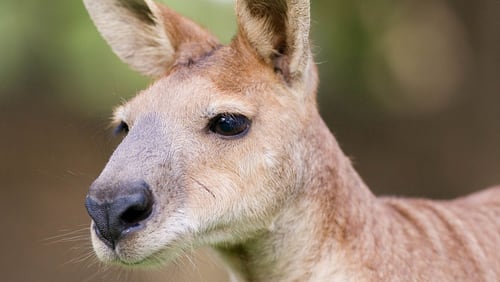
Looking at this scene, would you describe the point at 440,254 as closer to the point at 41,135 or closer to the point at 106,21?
the point at 106,21

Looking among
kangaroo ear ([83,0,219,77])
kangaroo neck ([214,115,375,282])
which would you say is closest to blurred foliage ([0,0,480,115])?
kangaroo ear ([83,0,219,77])

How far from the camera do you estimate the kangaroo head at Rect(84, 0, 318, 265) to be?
4.76 meters

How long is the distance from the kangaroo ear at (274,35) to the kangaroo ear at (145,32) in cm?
48

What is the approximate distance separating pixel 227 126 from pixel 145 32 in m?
1.49

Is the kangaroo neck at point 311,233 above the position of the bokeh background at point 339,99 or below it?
above

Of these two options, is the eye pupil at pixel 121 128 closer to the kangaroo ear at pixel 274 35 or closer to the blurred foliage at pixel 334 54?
the kangaroo ear at pixel 274 35

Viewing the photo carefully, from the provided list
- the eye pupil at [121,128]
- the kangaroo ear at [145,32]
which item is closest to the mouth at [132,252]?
the eye pupil at [121,128]

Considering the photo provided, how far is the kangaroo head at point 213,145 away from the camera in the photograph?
4.76 meters

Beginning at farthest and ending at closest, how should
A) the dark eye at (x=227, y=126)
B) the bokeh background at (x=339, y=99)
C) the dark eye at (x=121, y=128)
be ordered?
the bokeh background at (x=339, y=99) → the dark eye at (x=121, y=128) → the dark eye at (x=227, y=126)

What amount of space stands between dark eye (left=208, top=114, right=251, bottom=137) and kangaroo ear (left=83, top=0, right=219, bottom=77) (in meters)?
0.91

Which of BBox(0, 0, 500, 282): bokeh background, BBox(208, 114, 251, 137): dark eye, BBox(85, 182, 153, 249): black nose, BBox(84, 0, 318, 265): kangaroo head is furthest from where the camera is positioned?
BBox(0, 0, 500, 282): bokeh background

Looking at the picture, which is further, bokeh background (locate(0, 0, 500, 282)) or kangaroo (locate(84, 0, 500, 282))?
bokeh background (locate(0, 0, 500, 282))

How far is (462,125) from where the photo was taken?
15.4 m

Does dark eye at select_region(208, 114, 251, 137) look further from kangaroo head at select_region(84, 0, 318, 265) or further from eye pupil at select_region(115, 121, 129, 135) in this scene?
eye pupil at select_region(115, 121, 129, 135)
